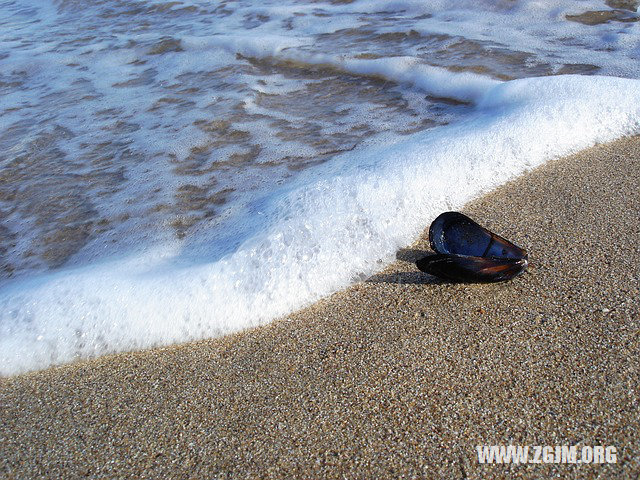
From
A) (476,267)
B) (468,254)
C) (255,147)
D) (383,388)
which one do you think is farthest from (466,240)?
(255,147)

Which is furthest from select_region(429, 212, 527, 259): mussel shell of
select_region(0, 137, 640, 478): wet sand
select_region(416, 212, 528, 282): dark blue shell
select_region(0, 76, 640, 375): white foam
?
select_region(0, 76, 640, 375): white foam

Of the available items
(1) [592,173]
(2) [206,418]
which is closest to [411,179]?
(1) [592,173]

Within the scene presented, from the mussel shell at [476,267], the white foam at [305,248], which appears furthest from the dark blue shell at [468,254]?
the white foam at [305,248]

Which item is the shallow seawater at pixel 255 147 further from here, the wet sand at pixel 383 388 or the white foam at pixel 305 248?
the wet sand at pixel 383 388

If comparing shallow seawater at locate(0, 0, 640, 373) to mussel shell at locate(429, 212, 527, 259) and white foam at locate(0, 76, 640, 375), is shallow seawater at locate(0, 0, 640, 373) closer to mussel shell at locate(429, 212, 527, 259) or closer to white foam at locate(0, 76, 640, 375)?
white foam at locate(0, 76, 640, 375)

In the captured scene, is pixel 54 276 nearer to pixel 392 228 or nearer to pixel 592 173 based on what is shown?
pixel 392 228

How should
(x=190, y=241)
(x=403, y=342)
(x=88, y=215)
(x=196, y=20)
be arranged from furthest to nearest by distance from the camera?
(x=196, y=20) → (x=88, y=215) → (x=190, y=241) → (x=403, y=342)
